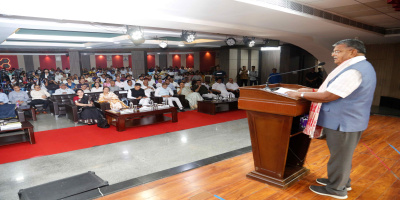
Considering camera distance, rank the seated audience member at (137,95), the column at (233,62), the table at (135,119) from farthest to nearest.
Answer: the column at (233,62)
the seated audience member at (137,95)
the table at (135,119)

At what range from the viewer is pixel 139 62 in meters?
15.2

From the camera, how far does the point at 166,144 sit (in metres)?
4.74

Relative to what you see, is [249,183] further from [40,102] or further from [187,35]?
[40,102]

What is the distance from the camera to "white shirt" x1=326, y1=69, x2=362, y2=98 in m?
2.05

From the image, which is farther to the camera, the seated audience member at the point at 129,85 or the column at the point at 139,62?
the column at the point at 139,62

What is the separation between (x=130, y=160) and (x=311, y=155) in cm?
281

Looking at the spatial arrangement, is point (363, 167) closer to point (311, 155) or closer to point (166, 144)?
point (311, 155)

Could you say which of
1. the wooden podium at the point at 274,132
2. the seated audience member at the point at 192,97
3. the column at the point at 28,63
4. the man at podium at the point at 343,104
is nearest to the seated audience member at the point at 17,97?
the seated audience member at the point at 192,97

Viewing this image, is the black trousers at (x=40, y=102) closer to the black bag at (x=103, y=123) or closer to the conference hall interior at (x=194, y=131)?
the conference hall interior at (x=194, y=131)

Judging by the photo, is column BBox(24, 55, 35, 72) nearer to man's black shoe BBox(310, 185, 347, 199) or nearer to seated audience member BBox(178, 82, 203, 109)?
seated audience member BBox(178, 82, 203, 109)

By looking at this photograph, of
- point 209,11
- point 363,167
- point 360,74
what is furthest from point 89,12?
point 363,167

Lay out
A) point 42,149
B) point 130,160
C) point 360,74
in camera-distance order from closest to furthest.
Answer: point 360,74 < point 130,160 < point 42,149

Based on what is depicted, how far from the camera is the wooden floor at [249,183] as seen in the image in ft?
8.23

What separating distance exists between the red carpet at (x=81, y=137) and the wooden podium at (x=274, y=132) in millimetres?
3291
